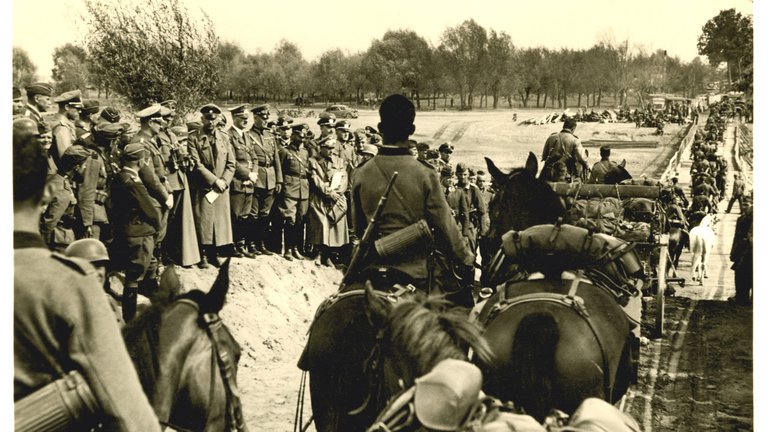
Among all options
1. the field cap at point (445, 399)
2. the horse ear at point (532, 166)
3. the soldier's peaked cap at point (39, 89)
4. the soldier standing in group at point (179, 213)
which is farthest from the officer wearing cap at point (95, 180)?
the field cap at point (445, 399)

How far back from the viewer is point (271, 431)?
828 centimetres

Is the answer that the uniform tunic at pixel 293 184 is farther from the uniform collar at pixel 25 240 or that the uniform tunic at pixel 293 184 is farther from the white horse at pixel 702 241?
the uniform collar at pixel 25 240

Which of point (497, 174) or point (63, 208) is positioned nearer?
point (497, 174)

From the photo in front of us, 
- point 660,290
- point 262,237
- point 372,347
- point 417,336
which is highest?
Answer: point 417,336

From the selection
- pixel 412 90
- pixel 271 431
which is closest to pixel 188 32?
pixel 271 431

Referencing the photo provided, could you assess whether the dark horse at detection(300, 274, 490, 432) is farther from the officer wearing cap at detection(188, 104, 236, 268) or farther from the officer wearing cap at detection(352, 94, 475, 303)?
the officer wearing cap at detection(188, 104, 236, 268)

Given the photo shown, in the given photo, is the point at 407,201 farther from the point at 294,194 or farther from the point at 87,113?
the point at 294,194

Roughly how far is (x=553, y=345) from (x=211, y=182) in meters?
6.95

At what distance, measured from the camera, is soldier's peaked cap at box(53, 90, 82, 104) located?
9.67 m

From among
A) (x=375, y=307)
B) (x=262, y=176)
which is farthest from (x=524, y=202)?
(x=262, y=176)

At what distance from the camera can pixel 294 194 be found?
43.3 ft

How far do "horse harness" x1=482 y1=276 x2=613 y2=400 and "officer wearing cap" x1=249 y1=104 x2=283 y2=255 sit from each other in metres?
7.45

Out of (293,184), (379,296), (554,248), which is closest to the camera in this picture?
(379,296)
